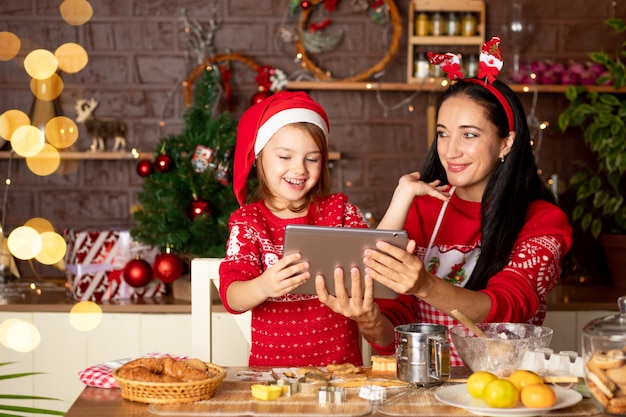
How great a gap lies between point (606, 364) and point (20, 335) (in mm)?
2113

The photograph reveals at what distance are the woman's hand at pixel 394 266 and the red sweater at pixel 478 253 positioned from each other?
252 mm

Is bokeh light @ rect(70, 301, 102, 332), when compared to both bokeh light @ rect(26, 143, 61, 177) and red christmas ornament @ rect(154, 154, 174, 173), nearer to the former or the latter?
red christmas ornament @ rect(154, 154, 174, 173)

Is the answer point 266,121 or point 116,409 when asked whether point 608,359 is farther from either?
point 266,121

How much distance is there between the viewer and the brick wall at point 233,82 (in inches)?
139

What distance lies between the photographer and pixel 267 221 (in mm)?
2053

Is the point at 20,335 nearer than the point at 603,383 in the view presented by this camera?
No

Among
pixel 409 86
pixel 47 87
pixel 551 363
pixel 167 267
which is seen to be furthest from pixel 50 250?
pixel 551 363

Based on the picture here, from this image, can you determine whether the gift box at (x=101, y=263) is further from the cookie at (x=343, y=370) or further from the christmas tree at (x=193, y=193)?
the cookie at (x=343, y=370)

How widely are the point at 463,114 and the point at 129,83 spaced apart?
6.03 feet

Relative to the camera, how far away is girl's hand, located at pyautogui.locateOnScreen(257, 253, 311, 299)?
1640mm

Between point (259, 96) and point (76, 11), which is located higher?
point (76, 11)

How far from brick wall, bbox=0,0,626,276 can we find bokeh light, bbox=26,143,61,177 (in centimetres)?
3

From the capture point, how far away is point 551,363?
1.51 meters

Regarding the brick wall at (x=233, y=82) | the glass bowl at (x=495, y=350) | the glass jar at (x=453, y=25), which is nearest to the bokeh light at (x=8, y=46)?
the brick wall at (x=233, y=82)
